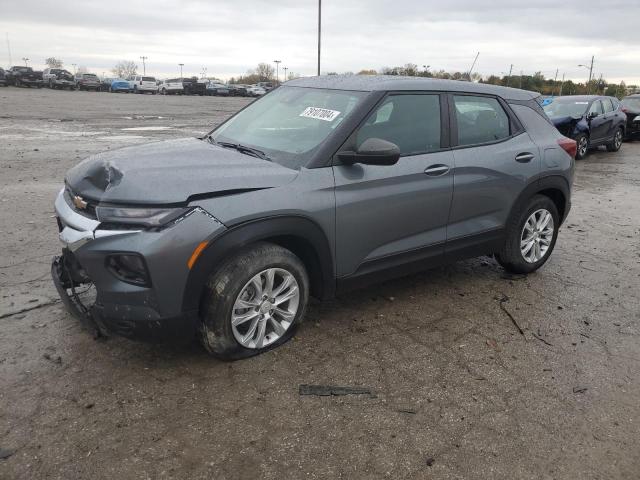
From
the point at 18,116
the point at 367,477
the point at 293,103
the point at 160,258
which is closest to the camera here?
the point at 367,477

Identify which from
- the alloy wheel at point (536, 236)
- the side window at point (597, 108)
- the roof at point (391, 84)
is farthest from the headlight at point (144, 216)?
the side window at point (597, 108)

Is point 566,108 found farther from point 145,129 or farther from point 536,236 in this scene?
point 145,129

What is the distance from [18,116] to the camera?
18750 millimetres

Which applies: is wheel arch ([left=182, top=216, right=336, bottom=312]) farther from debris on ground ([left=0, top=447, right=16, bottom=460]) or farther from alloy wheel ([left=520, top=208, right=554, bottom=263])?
alloy wheel ([left=520, top=208, right=554, bottom=263])

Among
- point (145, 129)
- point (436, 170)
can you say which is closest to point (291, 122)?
point (436, 170)

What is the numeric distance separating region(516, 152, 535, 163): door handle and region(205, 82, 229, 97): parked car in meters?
55.9

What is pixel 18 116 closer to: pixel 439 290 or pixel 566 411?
pixel 439 290

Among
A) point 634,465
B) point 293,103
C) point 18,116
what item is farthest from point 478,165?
point 18,116

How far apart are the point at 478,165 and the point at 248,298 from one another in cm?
215

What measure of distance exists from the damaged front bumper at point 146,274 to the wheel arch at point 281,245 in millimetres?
61

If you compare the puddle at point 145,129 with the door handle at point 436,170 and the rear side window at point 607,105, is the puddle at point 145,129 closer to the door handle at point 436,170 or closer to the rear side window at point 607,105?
the rear side window at point 607,105

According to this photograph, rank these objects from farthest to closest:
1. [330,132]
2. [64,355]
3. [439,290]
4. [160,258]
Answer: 1. [439,290]
2. [330,132]
3. [64,355]
4. [160,258]

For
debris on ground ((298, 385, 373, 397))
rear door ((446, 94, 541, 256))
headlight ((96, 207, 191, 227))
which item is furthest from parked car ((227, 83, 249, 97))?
debris on ground ((298, 385, 373, 397))

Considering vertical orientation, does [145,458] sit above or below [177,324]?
below
